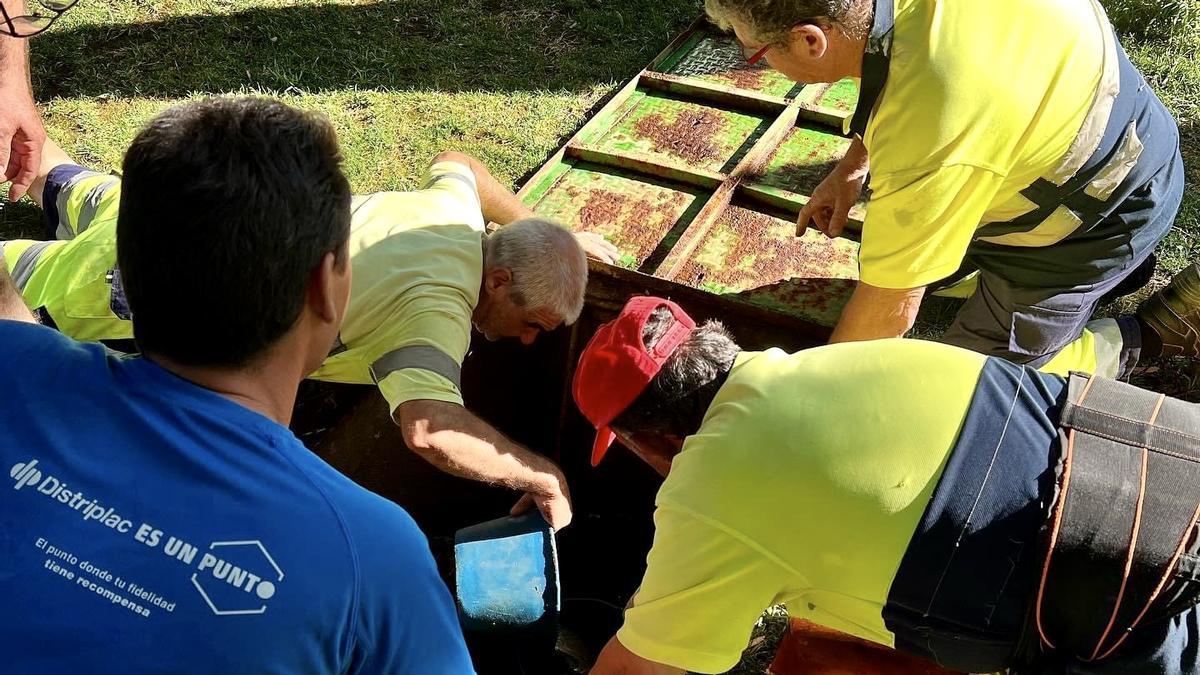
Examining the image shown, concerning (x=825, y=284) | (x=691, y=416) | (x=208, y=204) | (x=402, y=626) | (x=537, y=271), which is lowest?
(x=825, y=284)

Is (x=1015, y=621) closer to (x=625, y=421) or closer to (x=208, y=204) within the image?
(x=625, y=421)

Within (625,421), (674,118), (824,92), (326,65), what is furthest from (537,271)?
(326,65)

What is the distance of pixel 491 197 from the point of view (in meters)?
3.88

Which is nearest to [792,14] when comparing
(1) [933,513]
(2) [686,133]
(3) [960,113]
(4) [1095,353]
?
(3) [960,113]

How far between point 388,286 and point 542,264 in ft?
1.74

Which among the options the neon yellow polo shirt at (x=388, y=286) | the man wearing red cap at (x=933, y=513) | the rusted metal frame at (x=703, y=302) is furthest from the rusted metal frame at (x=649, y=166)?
the man wearing red cap at (x=933, y=513)

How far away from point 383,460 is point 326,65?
3434 mm

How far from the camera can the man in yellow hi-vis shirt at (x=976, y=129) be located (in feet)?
8.47

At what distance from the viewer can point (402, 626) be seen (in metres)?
1.50

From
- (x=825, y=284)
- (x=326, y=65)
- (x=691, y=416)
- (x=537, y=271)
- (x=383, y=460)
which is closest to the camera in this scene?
(x=691, y=416)

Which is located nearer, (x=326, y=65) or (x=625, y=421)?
(x=625, y=421)

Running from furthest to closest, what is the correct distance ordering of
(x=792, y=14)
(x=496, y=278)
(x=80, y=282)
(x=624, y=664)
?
(x=496, y=278) → (x=80, y=282) → (x=792, y=14) → (x=624, y=664)

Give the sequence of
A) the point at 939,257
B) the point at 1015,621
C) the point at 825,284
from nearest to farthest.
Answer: the point at 1015,621, the point at 939,257, the point at 825,284

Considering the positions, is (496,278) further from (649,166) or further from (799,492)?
(649,166)
